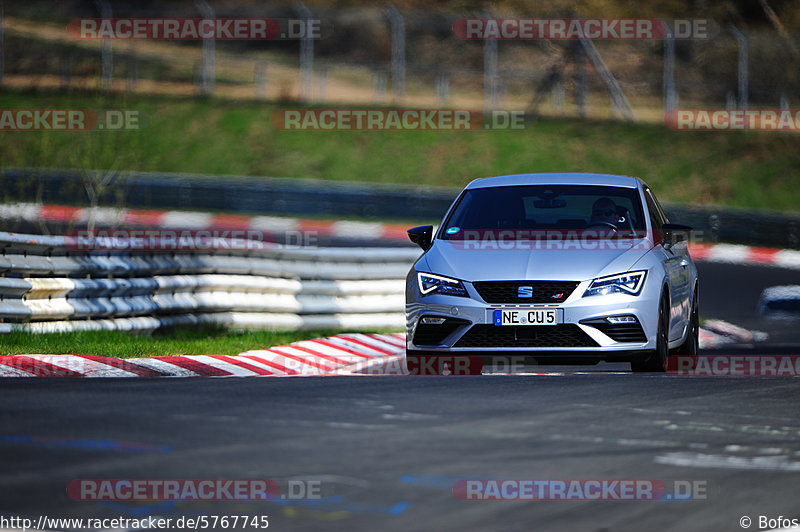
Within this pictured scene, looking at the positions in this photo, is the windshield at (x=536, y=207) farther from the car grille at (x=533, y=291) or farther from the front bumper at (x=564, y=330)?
the front bumper at (x=564, y=330)

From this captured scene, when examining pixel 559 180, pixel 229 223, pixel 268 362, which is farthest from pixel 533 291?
pixel 229 223

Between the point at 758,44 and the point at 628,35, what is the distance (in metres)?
11.8

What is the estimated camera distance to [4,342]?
1218 centimetres

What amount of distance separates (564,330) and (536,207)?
5.29 ft

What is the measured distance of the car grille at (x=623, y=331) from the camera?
10.8 meters

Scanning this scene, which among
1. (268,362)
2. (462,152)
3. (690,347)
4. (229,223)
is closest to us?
(268,362)

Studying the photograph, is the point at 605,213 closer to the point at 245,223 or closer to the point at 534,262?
the point at 534,262

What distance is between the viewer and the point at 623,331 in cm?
1084

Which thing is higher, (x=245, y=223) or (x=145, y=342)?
(x=245, y=223)

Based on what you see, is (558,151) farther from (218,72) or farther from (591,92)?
(218,72)

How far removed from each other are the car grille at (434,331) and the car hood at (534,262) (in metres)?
0.34

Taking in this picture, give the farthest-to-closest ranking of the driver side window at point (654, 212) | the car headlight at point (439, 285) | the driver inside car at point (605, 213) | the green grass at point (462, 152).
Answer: the green grass at point (462, 152) < the driver side window at point (654, 212) < the driver inside car at point (605, 213) < the car headlight at point (439, 285)

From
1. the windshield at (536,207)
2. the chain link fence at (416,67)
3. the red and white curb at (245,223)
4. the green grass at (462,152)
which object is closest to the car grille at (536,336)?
the windshield at (536,207)

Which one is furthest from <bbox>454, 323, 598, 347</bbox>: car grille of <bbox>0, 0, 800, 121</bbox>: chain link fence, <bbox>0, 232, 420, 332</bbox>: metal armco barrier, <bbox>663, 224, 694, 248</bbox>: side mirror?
<bbox>0, 0, 800, 121</bbox>: chain link fence
